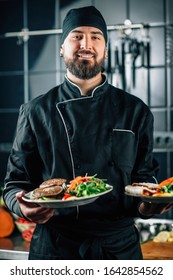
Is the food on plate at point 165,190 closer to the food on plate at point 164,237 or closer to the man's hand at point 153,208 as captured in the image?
the man's hand at point 153,208

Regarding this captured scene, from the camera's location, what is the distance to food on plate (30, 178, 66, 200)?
1.07 meters

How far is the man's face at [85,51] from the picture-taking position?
1210 millimetres

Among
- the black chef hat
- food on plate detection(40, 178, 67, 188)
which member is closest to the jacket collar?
the black chef hat

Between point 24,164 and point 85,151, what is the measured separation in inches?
5.2

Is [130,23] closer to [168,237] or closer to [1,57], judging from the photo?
[1,57]

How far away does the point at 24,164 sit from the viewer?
1.21 metres

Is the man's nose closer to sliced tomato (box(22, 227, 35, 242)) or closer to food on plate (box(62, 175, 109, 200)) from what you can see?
food on plate (box(62, 175, 109, 200))

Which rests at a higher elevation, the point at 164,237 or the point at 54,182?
the point at 54,182

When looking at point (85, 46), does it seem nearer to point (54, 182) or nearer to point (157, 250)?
point (54, 182)

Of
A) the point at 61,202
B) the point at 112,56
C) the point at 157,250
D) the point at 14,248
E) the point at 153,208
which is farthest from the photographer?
the point at 112,56

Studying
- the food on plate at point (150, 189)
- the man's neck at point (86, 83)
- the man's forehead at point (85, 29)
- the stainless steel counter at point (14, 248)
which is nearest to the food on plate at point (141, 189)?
the food on plate at point (150, 189)

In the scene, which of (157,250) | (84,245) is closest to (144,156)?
(84,245)

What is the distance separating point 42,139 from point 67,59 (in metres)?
0.18

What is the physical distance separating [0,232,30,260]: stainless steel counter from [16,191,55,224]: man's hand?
48cm
